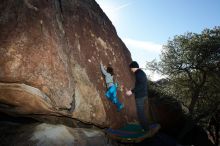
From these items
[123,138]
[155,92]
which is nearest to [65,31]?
[123,138]

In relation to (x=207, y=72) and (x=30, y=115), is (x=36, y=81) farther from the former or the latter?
(x=207, y=72)

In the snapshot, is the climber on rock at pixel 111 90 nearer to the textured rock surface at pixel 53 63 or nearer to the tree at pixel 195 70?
the textured rock surface at pixel 53 63

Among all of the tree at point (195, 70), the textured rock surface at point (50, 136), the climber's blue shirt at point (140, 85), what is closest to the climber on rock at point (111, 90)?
the climber's blue shirt at point (140, 85)

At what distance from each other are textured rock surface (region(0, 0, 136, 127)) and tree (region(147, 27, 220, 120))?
1408 centimetres

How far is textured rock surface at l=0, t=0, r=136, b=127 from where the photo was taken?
6.92 meters

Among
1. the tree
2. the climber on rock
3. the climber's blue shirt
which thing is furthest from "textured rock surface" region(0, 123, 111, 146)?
the tree

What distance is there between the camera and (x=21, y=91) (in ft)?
23.2

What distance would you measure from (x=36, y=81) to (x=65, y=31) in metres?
2.72

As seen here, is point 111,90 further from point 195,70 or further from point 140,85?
point 195,70

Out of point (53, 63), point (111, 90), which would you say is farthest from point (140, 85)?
point (53, 63)

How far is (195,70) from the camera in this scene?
22797 millimetres

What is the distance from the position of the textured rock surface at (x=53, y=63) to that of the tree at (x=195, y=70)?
46.2 feet

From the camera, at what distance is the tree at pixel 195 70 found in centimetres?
2166

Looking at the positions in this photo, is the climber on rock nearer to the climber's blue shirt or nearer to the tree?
the climber's blue shirt
